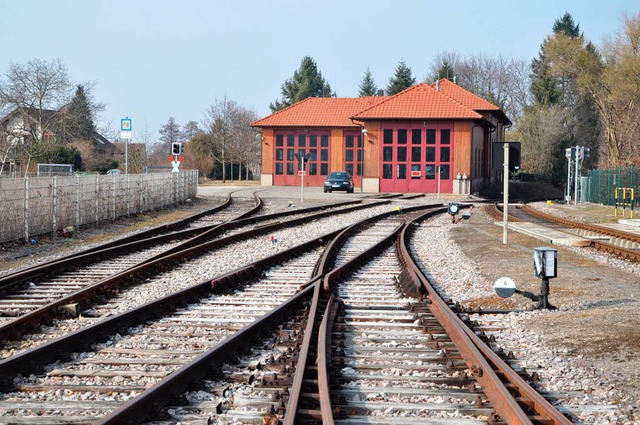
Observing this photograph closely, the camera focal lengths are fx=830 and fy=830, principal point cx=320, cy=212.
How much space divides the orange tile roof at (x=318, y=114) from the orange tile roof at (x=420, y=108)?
6.63 metres

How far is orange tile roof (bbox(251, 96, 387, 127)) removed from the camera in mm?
62875

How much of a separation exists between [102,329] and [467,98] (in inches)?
2354

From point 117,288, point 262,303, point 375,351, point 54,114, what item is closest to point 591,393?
point 375,351

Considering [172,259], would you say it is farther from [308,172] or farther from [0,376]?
[308,172]

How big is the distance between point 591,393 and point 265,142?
2245 inches

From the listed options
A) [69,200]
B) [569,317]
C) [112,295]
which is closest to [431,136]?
[69,200]

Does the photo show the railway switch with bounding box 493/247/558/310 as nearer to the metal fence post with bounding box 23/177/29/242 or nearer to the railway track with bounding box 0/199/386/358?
the railway track with bounding box 0/199/386/358

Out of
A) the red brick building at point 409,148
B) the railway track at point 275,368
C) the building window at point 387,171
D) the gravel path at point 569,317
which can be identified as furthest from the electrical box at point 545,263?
the building window at point 387,171

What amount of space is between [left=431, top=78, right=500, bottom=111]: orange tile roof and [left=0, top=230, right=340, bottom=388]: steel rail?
5194 centimetres

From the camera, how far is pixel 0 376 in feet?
20.2

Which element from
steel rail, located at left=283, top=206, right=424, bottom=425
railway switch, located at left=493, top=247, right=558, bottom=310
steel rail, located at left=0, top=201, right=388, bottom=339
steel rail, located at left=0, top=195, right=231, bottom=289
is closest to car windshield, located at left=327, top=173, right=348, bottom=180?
steel rail, located at left=0, top=195, right=231, bottom=289

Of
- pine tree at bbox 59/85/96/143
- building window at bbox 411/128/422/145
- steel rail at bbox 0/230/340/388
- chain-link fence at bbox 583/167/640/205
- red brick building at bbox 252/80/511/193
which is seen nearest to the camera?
steel rail at bbox 0/230/340/388

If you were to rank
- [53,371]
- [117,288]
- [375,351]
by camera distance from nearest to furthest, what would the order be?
[53,371], [375,351], [117,288]

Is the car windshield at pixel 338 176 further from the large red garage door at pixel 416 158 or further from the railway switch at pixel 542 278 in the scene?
the railway switch at pixel 542 278
